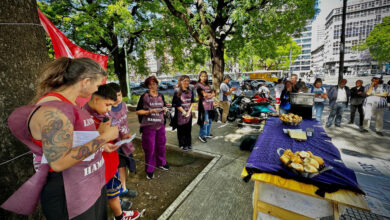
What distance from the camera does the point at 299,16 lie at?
8.93 m

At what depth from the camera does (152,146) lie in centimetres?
342

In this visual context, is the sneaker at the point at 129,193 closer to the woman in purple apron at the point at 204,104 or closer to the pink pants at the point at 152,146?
the pink pants at the point at 152,146

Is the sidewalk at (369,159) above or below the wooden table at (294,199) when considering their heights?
below

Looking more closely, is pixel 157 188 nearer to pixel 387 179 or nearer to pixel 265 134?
pixel 265 134

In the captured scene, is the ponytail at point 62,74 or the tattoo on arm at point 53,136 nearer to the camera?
the tattoo on arm at point 53,136

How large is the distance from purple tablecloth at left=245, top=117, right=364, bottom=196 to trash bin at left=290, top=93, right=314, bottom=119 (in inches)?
38.4

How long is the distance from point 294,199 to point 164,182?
2.42m

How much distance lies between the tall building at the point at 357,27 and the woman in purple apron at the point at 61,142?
72.1 m

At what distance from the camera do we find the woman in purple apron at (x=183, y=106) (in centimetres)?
418

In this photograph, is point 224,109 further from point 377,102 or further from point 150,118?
point 377,102

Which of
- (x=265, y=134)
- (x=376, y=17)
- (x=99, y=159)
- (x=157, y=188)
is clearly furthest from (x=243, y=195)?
(x=376, y=17)

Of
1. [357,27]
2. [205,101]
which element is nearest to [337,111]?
[205,101]

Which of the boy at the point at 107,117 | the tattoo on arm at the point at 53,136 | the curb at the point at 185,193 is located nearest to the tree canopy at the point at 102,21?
the boy at the point at 107,117

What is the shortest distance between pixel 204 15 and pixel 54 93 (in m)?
8.44
